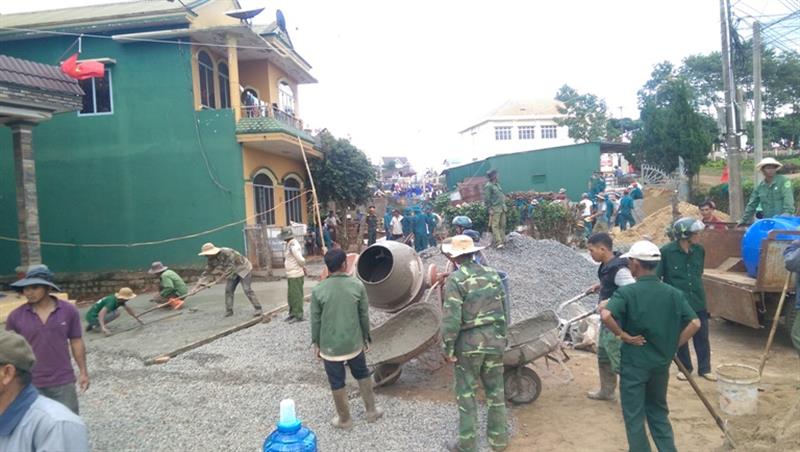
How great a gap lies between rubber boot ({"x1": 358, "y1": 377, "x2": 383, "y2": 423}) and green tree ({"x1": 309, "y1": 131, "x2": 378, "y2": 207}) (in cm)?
1321

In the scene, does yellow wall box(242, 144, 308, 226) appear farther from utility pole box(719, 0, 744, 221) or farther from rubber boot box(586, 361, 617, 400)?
utility pole box(719, 0, 744, 221)

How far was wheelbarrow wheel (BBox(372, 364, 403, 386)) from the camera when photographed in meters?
5.65

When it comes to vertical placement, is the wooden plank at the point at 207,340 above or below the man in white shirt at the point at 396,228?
below

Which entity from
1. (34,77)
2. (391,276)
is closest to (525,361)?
(391,276)

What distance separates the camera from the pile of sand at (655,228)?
1678 centimetres

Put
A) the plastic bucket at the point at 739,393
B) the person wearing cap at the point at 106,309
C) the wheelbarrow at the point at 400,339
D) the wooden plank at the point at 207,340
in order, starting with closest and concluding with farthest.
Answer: the plastic bucket at the point at 739,393 → the wheelbarrow at the point at 400,339 → the wooden plank at the point at 207,340 → the person wearing cap at the point at 106,309

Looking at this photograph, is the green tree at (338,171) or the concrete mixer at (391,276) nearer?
the concrete mixer at (391,276)

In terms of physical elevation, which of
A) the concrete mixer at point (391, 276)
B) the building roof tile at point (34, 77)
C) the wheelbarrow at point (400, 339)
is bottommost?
the wheelbarrow at point (400, 339)

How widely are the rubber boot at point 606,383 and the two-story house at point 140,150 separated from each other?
35.5 ft

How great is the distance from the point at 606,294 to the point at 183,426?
161 inches

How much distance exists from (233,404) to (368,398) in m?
1.55

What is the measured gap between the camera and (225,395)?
5.70 m

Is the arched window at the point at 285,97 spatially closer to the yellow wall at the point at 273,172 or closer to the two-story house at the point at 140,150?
the yellow wall at the point at 273,172

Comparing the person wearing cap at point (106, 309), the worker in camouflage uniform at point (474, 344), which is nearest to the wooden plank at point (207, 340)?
the person wearing cap at point (106, 309)
